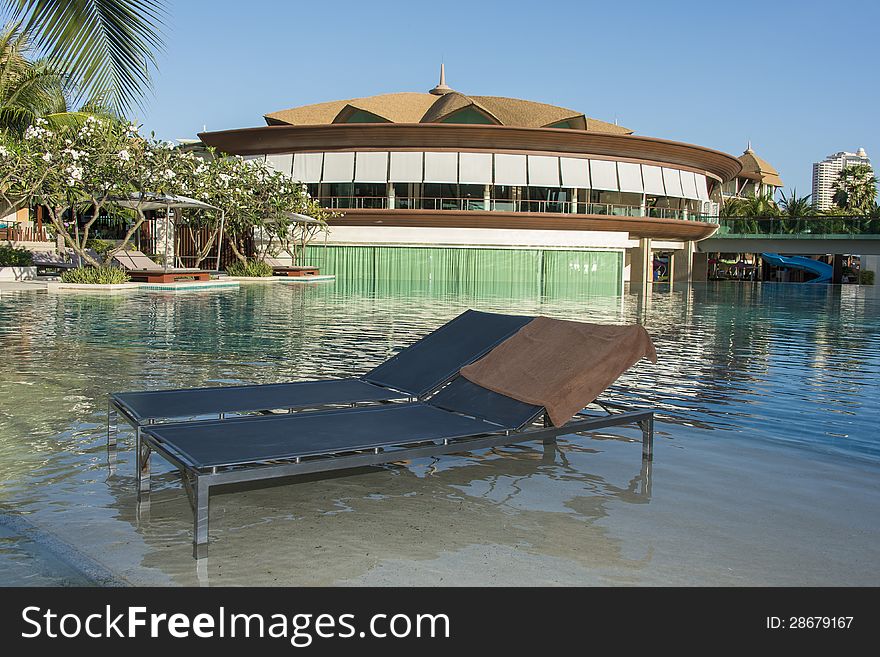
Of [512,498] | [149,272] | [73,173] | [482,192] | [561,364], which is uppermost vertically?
[482,192]

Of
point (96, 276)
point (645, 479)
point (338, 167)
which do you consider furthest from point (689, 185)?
point (645, 479)

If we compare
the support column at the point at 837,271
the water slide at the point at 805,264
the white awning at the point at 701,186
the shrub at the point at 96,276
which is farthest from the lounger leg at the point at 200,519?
the water slide at the point at 805,264

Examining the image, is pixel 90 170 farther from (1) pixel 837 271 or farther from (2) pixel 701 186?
(1) pixel 837 271

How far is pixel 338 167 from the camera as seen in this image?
168 ft

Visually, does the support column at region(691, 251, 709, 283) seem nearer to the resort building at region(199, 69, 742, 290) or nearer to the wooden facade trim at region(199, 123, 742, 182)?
the resort building at region(199, 69, 742, 290)

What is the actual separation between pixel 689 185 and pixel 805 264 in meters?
19.2

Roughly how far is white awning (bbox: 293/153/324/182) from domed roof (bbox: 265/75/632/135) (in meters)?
4.98

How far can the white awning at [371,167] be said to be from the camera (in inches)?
1989

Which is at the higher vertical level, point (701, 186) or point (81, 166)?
point (701, 186)

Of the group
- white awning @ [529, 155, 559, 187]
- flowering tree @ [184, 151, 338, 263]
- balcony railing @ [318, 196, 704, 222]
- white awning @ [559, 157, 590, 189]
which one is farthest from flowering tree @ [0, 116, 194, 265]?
white awning @ [559, 157, 590, 189]

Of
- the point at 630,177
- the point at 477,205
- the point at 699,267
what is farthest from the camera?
the point at 699,267

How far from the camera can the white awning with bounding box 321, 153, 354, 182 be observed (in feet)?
167
